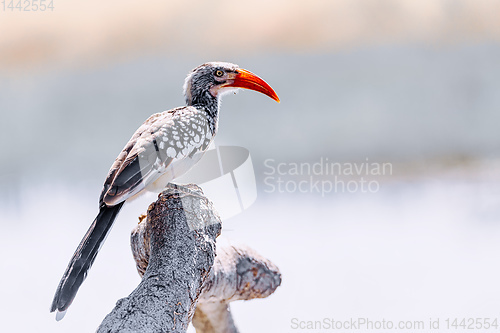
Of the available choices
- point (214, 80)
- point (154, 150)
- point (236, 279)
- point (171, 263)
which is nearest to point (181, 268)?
point (171, 263)

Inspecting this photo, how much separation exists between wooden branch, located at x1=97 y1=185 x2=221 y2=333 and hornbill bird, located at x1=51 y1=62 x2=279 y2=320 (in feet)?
0.28

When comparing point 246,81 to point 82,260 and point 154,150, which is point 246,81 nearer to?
point 154,150

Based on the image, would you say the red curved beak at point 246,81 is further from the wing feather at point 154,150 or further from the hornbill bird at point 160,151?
the wing feather at point 154,150

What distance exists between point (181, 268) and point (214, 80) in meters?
0.82

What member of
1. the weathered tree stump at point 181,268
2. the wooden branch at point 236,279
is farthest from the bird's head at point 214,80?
the wooden branch at point 236,279

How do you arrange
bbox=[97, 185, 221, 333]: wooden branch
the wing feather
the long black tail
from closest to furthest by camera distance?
1. bbox=[97, 185, 221, 333]: wooden branch
2. the long black tail
3. the wing feather

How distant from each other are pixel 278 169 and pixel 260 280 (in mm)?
2575

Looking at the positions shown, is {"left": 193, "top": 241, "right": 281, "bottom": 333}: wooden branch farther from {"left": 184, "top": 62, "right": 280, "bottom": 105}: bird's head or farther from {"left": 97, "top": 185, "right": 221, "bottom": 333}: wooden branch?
{"left": 184, "top": 62, "right": 280, "bottom": 105}: bird's head

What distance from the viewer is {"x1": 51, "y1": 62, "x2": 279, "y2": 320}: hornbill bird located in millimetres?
1383

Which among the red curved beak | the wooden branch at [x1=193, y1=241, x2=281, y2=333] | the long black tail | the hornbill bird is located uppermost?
the red curved beak

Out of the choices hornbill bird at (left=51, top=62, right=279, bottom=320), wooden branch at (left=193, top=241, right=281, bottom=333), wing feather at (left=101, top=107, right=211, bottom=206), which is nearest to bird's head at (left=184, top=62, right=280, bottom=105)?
hornbill bird at (left=51, top=62, right=279, bottom=320)

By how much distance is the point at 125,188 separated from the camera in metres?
1.46

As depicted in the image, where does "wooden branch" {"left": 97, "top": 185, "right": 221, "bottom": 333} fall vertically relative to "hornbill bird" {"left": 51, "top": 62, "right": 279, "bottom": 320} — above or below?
below

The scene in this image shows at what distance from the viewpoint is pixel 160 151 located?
5.23 ft
